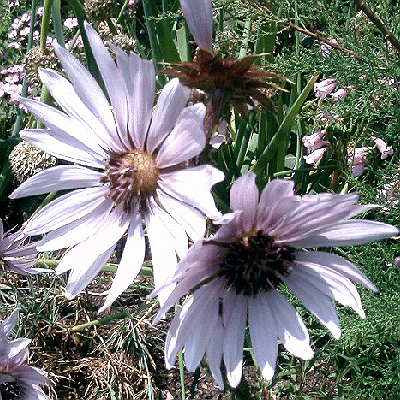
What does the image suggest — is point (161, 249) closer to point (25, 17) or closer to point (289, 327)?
point (289, 327)

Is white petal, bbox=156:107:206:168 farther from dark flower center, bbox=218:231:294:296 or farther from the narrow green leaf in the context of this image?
the narrow green leaf

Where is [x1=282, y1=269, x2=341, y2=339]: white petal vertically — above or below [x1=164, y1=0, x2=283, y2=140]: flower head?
below

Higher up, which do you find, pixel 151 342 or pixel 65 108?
pixel 65 108

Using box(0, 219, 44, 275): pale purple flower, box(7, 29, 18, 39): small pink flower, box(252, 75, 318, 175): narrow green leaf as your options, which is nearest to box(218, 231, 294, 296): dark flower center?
box(252, 75, 318, 175): narrow green leaf

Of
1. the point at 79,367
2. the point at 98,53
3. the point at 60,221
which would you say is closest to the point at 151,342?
the point at 79,367

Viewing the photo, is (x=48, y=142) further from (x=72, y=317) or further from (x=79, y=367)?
(x=72, y=317)

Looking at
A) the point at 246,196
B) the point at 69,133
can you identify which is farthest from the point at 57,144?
the point at 246,196
